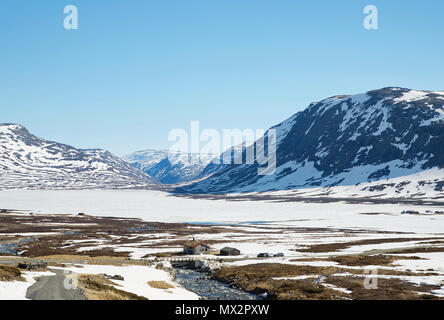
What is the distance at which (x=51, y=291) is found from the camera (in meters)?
40.3

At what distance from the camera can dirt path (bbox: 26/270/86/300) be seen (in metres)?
37.2

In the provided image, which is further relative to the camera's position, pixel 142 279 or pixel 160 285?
pixel 142 279

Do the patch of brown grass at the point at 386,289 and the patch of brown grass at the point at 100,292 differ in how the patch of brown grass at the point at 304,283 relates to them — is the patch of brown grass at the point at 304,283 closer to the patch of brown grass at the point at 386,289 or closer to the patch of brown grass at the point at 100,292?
the patch of brown grass at the point at 386,289

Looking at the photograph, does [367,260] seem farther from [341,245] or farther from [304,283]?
[341,245]

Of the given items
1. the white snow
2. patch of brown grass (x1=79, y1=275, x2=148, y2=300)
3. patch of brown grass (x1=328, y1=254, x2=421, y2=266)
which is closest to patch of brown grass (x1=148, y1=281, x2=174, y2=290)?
the white snow

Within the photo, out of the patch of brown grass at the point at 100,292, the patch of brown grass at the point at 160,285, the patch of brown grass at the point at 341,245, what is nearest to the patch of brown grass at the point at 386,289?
the patch of brown grass at the point at 160,285

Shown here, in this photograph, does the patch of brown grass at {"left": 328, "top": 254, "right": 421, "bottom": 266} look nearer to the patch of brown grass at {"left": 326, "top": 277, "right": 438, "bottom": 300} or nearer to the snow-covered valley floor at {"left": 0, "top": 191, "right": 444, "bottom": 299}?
the snow-covered valley floor at {"left": 0, "top": 191, "right": 444, "bottom": 299}

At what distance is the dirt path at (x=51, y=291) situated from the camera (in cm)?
3724

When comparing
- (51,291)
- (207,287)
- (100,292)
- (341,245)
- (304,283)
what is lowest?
(341,245)

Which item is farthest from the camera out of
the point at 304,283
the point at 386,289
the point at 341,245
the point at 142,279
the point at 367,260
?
the point at 341,245

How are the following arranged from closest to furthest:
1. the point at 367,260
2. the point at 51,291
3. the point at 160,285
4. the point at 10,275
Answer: the point at 51,291 < the point at 10,275 < the point at 160,285 < the point at 367,260

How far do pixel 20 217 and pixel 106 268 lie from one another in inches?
5398

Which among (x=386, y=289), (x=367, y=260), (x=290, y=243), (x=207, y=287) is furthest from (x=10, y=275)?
(x=290, y=243)
